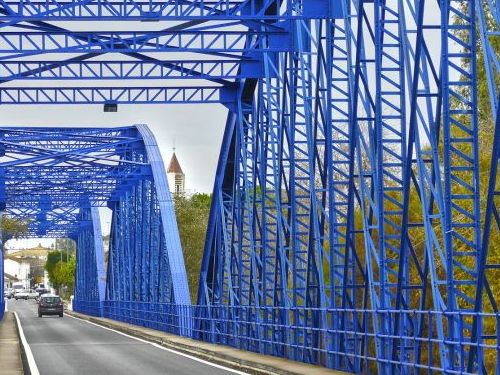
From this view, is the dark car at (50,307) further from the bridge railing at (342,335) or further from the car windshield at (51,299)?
the bridge railing at (342,335)

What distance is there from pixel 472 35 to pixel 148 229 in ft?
155

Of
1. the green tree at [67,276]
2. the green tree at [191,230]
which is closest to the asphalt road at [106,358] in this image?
the green tree at [191,230]

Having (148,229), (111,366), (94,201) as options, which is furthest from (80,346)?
(94,201)

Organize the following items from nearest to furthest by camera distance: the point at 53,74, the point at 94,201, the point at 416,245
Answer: the point at 53,74, the point at 416,245, the point at 94,201

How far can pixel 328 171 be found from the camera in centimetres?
2819

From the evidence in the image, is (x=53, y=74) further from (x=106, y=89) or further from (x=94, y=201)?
(x=94, y=201)

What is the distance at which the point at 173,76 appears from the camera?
35156mm

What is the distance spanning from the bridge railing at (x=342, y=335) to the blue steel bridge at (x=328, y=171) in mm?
66

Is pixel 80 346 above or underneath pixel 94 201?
underneath

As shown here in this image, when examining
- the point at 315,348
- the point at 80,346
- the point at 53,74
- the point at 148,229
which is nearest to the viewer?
the point at 315,348

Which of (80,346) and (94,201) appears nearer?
(80,346)

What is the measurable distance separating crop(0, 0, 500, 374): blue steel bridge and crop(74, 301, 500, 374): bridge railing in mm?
66

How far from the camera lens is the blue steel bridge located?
69.3 ft

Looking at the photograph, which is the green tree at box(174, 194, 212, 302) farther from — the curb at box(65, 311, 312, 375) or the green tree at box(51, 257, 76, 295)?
the green tree at box(51, 257, 76, 295)
